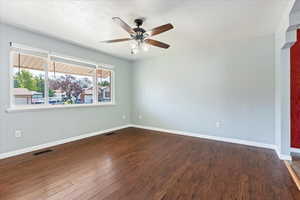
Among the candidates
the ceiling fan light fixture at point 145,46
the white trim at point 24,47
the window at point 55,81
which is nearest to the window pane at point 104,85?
the window at point 55,81

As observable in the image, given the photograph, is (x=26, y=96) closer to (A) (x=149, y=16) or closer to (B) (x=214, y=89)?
(A) (x=149, y=16)

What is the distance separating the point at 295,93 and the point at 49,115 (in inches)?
204

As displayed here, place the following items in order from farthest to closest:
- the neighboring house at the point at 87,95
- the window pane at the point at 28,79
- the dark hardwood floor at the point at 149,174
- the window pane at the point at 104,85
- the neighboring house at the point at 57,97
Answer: the window pane at the point at 104,85 → the neighboring house at the point at 87,95 → the neighboring house at the point at 57,97 → the window pane at the point at 28,79 → the dark hardwood floor at the point at 149,174

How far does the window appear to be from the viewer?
2.96 m

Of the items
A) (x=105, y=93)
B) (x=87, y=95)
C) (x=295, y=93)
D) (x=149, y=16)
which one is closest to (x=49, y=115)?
(x=87, y=95)

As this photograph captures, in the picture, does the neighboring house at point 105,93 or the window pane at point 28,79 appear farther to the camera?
the neighboring house at point 105,93

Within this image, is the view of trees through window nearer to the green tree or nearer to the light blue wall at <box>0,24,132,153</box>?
the green tree

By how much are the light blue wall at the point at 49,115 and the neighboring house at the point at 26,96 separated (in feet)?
0.58

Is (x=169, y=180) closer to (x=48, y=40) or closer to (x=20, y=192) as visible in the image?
(x=20, y=192)

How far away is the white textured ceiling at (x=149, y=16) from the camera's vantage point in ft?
6.86

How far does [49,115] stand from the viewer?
3.33 meters

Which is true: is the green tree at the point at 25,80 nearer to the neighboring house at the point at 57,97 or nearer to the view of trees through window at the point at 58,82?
the view of trees through window at the point at 58,82

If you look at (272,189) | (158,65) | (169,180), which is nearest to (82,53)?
(158,65)

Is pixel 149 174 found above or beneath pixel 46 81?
beneath
